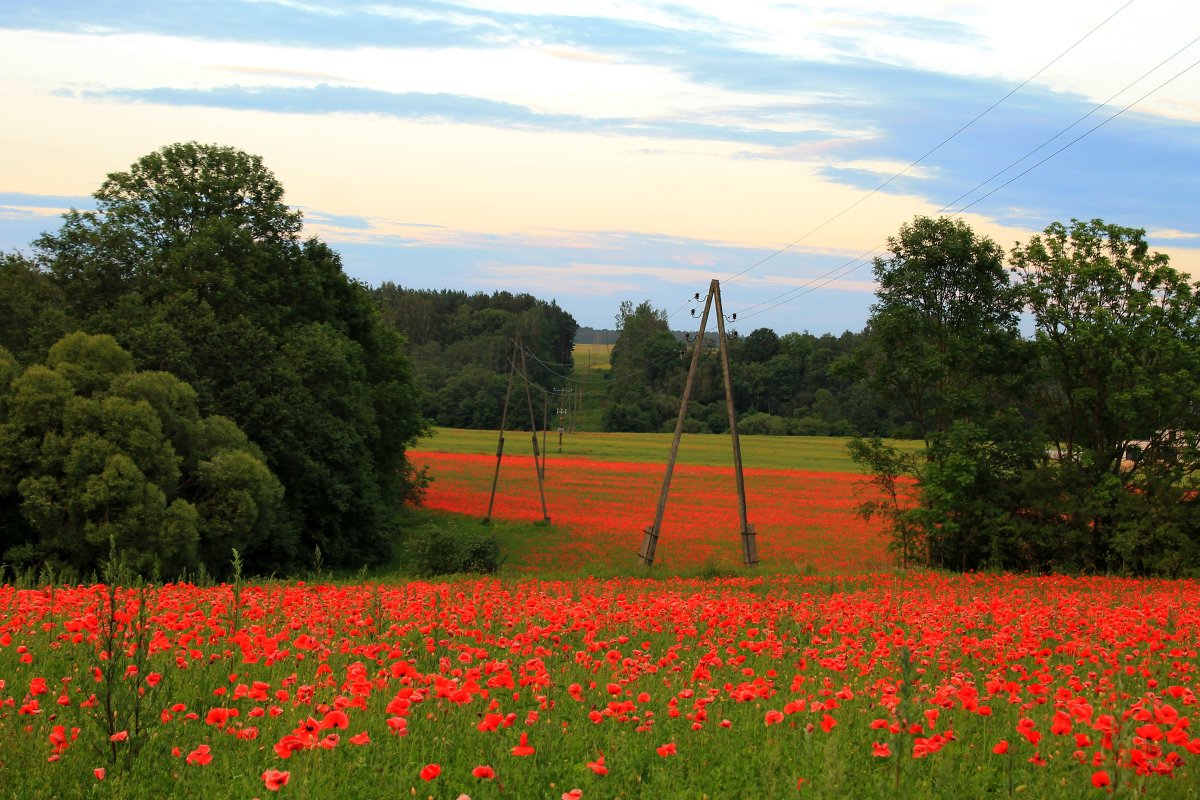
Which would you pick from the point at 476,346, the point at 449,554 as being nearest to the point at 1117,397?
the point at 449,554

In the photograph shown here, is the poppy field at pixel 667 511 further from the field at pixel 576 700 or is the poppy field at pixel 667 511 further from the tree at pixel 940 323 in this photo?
the field at pixel 576 700

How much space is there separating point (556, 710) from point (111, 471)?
21.5 m

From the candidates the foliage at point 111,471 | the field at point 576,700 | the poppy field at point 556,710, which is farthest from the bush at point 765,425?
the poppy field at point 556,710

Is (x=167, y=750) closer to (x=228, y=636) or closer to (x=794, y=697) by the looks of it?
(x=228, y=636)

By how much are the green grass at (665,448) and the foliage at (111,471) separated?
173ft

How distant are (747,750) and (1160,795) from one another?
1810mm

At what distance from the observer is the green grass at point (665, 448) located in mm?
89812

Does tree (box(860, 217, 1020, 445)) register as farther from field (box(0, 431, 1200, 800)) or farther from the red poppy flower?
the red poppy flower

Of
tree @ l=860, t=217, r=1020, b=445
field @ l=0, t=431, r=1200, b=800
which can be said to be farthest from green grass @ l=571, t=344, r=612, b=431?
field @ l=0, t=431, r=1200, b=800

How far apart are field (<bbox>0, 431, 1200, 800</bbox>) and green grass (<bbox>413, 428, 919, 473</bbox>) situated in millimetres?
72711

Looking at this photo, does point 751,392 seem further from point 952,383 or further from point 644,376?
point 952,383

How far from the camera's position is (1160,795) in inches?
169

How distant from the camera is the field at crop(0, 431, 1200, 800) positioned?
14.2 ft

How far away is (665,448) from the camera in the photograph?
335ft
